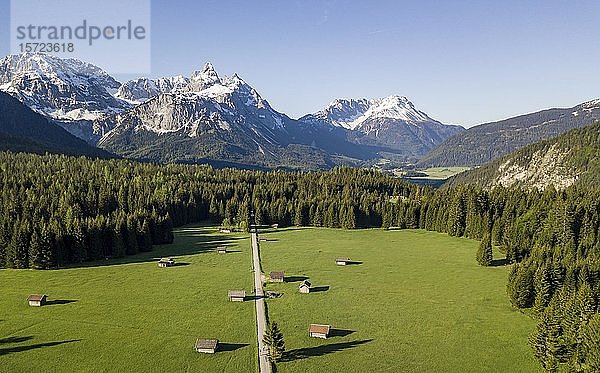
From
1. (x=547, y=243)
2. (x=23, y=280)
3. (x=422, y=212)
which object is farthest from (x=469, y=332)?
(x=422, y=212)

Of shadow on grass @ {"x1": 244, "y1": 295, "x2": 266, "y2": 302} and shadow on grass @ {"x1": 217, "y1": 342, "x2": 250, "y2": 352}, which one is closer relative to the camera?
shadow on grass @ {"x1": 217, "y1": 342, "x2": 250, "y2": 352}

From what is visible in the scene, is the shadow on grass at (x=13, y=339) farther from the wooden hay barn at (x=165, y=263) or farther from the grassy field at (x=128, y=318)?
the wooden hay barn at (x=165, y=263)

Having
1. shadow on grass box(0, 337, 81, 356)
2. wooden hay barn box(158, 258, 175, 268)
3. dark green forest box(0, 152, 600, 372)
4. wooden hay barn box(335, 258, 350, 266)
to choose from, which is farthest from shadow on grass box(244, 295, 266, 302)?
dark green forest box(0, 152, 600, 372)

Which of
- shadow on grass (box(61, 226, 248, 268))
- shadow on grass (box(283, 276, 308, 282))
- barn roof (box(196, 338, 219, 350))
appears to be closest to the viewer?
barn roof (box(196, 338, 219, 350))

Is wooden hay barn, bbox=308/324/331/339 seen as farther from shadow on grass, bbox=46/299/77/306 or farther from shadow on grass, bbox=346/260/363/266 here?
shadow on grass, bbox=346/260/363/266

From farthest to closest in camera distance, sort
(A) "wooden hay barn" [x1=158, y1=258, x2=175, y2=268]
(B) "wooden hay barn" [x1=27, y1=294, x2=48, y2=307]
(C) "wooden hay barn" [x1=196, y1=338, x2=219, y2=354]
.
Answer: (A) "wooden hay barn" [x1=158, y1=258, x2=175, y2=268]
(B) "wooden hay barn" [x1=27, y1=294, x2=48, y2=307]
(C) "wooden hay barn" [x1=196, y1=338, x2=219, y2=354]

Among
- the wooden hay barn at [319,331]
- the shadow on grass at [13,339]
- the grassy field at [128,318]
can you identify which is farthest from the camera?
the wooden hay barn at [319,331]

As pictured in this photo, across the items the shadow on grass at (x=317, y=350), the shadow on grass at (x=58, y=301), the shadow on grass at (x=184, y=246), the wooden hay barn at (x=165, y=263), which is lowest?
the shadow on grass at (x=317, y=350)

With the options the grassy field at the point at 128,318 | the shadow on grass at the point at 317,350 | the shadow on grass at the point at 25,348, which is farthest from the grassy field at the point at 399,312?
the shadow on grass at the point at 25,348

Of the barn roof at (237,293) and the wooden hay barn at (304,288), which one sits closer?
the barn roof at (237,293)

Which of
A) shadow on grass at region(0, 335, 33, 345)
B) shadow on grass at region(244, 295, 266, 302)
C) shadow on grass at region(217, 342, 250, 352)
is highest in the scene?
shadow on grass at region(244, 295, 266, 302)
